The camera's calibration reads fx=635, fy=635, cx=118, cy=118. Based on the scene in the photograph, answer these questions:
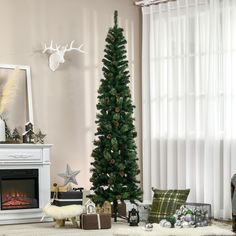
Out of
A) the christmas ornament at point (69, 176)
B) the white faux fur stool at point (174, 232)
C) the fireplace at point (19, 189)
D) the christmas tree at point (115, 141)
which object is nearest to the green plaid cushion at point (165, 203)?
the christmas tree at point (115, 141)

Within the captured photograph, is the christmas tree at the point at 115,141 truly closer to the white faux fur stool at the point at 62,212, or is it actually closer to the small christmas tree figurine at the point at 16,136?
the white faux fur stool at the point at 62,212

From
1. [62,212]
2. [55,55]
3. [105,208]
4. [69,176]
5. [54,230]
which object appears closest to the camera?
[54,230]

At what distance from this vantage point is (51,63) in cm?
788

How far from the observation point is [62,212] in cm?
670

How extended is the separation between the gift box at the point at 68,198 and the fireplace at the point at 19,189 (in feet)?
0.76

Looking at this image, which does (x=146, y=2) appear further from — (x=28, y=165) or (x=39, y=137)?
(x=28, y=165)

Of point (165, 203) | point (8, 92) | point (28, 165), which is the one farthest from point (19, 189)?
point (165, 203)

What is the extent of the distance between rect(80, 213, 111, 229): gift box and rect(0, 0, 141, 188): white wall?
1.32m

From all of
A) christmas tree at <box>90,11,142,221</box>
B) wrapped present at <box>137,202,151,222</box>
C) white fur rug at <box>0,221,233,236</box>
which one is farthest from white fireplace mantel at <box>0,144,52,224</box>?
wrapped present at <box>137,202,151,222</box>

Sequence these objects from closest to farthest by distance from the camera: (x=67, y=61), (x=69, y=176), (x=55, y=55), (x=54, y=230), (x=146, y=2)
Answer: (x=54, y=230)
(x=69, y=176)
(x=55, y=55)
(x=67, y=61)
(x=146, y=2)

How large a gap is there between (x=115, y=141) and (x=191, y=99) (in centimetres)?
134

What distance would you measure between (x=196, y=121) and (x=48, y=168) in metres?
1.94

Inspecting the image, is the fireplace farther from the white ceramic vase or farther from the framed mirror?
the framed mirror

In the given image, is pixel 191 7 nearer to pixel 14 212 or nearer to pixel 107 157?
pixel 107 157
